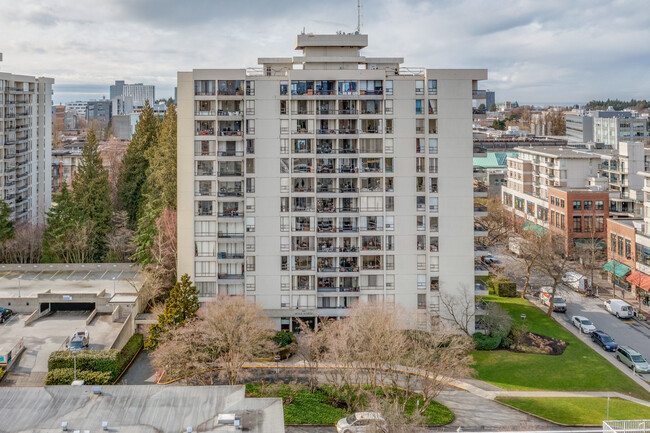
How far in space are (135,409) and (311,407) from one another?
46.0ft

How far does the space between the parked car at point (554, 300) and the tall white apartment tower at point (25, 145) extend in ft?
207

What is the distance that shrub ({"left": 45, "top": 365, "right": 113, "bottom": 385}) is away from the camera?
42.2 m

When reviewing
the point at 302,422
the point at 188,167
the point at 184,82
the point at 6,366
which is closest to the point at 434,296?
the point at 302,422

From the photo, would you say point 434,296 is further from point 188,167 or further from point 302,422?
point 188,167

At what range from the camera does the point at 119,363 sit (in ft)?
148

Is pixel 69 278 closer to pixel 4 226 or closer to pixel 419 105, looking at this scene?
pixel 4 226

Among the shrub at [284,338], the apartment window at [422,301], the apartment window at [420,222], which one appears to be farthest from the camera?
the apartment window at [422,301]

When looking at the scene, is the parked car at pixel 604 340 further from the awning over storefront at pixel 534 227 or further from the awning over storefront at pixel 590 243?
the awning over storefront at pixel 590 243

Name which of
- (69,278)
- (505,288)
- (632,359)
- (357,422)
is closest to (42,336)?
(69,278)

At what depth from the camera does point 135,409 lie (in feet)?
97.9

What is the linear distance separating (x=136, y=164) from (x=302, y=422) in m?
51.2

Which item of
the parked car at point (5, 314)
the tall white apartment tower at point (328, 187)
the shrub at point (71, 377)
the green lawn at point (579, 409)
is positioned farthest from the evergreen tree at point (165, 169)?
the green lawn at point (579, 409)

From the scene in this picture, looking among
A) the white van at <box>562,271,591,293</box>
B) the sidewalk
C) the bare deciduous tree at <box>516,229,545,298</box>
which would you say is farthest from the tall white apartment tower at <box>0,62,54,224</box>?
the sidewalk

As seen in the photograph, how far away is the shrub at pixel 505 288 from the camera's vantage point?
66.6 metres
